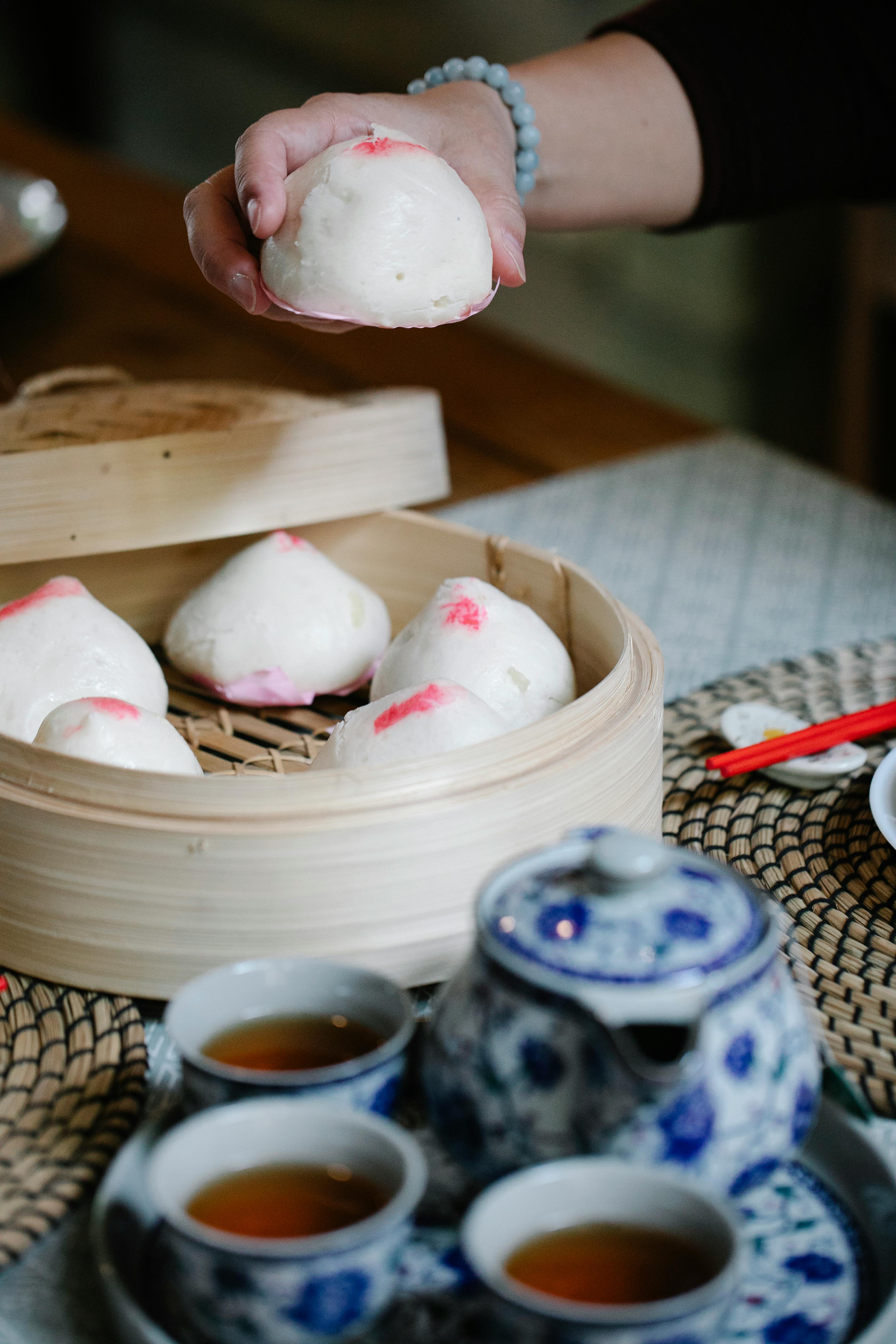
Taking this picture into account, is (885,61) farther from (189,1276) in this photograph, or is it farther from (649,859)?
(189,1276)

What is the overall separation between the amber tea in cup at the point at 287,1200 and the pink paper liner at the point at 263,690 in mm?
597

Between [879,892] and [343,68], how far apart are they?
333 cm

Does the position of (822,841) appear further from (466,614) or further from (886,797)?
(466,614)

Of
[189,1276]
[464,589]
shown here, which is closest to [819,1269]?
[189,1276]

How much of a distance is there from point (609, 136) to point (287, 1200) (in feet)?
4.02

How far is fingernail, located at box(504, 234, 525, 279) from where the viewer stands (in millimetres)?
915

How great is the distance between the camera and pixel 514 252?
0.92 meters

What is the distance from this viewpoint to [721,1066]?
0.52m

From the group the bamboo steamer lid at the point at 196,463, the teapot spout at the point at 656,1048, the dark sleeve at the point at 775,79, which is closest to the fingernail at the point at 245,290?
the bamboo steamer lid at the point at 196,463

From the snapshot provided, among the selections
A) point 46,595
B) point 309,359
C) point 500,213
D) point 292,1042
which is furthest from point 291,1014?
point 309,359

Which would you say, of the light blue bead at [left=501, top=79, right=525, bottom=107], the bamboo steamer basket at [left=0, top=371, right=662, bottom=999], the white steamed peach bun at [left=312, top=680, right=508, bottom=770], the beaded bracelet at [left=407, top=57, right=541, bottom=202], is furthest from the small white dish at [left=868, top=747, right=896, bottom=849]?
the light blue bead at [left=501, top=79, right=525, bottom=107]

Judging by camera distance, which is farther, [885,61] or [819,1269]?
[885,61]

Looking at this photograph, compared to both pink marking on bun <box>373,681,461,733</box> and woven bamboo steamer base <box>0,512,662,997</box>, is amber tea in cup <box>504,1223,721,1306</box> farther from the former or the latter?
pink marking on bun <box>373,681,461,733</box>

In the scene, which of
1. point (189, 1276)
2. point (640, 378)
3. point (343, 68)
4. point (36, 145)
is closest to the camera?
point (189, 1276)
